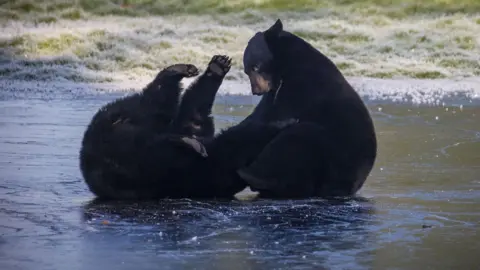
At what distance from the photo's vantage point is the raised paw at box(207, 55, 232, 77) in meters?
6.91

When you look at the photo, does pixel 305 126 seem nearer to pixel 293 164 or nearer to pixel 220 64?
pixel 293 164

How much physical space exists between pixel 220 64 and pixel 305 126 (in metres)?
0.80

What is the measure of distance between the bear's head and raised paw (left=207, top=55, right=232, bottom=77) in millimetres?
166

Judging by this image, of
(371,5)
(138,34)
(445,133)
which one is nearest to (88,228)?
(445,133)

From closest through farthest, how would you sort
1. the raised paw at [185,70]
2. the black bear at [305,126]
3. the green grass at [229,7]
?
the black bear at [305,126], the raised paw at [185,70], the green grass at [229,7]

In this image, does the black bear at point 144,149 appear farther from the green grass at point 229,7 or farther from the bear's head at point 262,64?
the green grass at point 229,7

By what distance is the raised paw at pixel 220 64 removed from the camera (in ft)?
22.7

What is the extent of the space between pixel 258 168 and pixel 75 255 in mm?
1971

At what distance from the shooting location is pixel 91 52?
21422mm

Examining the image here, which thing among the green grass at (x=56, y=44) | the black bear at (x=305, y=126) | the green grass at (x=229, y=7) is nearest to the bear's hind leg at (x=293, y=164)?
the black bear at (x=305, y=126)

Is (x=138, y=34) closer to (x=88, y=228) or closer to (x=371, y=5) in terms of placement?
(x=371, y=5)

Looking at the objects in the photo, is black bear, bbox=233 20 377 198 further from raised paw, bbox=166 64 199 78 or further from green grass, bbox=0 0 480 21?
green grass, bbox=0 0 480 21

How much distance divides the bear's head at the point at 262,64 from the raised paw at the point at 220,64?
0.17 m

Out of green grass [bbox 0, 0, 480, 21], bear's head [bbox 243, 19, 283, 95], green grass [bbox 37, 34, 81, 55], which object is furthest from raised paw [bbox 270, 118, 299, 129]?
green grass [bbox 0, 0, 480, 21]
